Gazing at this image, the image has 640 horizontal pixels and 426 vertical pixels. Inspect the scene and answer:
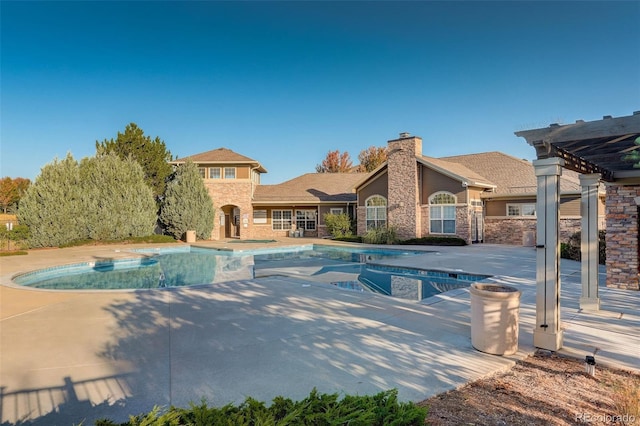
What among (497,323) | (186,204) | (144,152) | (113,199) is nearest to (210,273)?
(497,323)

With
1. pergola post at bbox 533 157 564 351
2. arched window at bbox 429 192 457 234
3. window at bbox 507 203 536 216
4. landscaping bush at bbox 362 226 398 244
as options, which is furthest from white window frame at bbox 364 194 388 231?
pergola post at bbox 533 157 564 351

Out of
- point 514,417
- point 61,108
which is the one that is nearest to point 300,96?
point 61,108

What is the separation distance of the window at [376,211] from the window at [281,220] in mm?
6911

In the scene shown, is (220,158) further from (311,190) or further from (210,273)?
(210,273)

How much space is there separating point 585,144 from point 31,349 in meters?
7.98

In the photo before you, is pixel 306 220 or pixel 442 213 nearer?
pixel 442 213

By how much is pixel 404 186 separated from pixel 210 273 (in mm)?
13050

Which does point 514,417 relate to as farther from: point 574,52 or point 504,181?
point 504,181

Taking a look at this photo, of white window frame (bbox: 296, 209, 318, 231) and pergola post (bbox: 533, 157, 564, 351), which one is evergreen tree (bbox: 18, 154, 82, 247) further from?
pergola post (bbox: 533, 157, 564, 351)

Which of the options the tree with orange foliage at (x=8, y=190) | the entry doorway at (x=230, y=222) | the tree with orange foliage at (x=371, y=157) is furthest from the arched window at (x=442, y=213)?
the tree with orange foliage at (x=8, y=190)

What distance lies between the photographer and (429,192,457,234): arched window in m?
20.3

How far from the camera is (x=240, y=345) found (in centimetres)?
478

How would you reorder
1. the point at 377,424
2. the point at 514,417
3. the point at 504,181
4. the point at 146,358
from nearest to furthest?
the point at 377,424, the point at 514,417, the point at 146,358, the point at 504,181

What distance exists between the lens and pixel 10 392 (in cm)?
350
